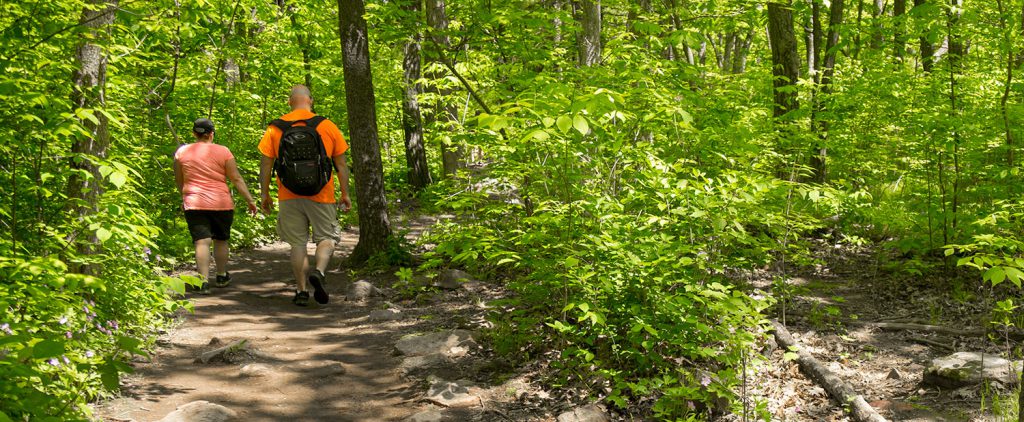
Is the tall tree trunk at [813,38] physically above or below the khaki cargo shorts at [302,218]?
above

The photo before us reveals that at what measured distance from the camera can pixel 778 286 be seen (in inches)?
253

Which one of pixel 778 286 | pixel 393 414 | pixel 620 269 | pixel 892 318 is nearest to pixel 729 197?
pixel 620 269

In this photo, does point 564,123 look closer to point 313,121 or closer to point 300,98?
point 313,121

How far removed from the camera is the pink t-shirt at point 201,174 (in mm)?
7293

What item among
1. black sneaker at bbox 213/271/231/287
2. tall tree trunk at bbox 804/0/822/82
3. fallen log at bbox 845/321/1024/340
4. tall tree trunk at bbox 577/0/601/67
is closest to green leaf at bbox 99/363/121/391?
black sneaker at bbox 213/271/231/287

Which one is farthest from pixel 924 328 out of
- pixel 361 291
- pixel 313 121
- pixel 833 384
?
pixel 313 121

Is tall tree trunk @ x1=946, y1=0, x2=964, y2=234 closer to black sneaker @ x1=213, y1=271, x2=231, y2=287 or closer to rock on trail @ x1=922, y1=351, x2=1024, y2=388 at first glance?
rock on trail @ x1=922, y1=351, x2=1024, y2=388

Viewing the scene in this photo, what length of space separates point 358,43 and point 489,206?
357cm

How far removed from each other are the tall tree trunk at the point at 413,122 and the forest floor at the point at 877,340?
31.6ft

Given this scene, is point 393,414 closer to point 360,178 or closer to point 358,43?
point 360,178

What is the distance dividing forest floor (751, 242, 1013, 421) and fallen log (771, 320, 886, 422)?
69 millimetres

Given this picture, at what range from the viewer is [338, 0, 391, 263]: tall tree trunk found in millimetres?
8547

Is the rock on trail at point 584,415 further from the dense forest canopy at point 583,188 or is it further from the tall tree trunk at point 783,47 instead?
the tall tree trunk at point 783,47

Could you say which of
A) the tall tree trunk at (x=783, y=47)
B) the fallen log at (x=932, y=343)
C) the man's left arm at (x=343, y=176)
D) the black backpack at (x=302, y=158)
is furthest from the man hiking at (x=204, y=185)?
the tall tree trunk at (x=783, y=47)
